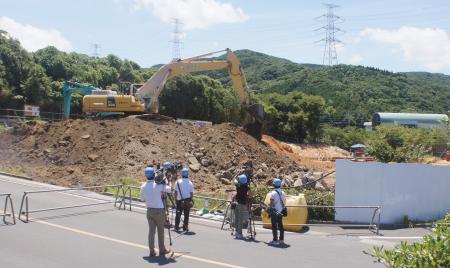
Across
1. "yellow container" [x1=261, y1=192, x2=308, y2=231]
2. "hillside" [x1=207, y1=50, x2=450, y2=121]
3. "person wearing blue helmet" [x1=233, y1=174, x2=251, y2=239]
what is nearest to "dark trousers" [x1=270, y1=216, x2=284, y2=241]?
"person wearing blue helmet" [x1=233, y1=174, x2=251, y2=239]

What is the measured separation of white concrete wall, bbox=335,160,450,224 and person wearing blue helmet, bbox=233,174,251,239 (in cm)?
460

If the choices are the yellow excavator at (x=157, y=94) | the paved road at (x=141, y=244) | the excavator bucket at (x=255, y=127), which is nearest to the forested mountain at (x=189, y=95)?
the yellow excavator at (x=157, y=94)

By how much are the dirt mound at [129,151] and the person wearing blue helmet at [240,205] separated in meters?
11.2

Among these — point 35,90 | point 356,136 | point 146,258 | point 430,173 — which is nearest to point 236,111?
point 356,136

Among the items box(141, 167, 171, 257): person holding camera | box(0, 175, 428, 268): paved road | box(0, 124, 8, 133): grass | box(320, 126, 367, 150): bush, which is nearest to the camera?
box(0, 175, 428, 268): paved road

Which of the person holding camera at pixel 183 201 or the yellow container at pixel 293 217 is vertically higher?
the person holding camera at pixel 183 201

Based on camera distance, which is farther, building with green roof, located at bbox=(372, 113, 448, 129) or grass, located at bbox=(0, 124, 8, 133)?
building with green roof, located at bbox=(372, 113, 448, 129)

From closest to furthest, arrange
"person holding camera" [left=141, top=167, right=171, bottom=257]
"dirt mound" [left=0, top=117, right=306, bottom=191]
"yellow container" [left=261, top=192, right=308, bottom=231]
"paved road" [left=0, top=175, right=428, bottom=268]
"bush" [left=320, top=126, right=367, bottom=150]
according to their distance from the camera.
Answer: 1. "paved road" [left=0, top=175, right=428, bottom=268]
2. "person holding camera" [left=141, top=167, right=171, bottom=257]
3. "yellow container" [left=261, top=192, right=308, bottom=231]
4. "dirt mound" [left=0, top=117, right=306, bottom=191]
5. "bush" [left=320, top=126, right=367, bottom=150]

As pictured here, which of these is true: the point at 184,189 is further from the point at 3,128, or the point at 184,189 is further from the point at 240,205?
the point at 3,128

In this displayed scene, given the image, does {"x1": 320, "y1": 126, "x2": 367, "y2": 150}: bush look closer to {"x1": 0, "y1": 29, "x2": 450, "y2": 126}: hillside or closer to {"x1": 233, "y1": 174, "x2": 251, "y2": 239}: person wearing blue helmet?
{"x1": 0, "y1": 29, "x2": 450, "y2": 126}: hillside

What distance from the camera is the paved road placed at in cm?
1075

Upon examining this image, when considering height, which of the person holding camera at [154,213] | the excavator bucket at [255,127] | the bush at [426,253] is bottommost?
the person holding camera at [154,213]

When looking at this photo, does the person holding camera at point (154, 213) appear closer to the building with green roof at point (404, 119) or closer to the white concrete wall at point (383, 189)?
the white concrete wall at point (383, 189)

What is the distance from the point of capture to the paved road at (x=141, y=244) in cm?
1075
